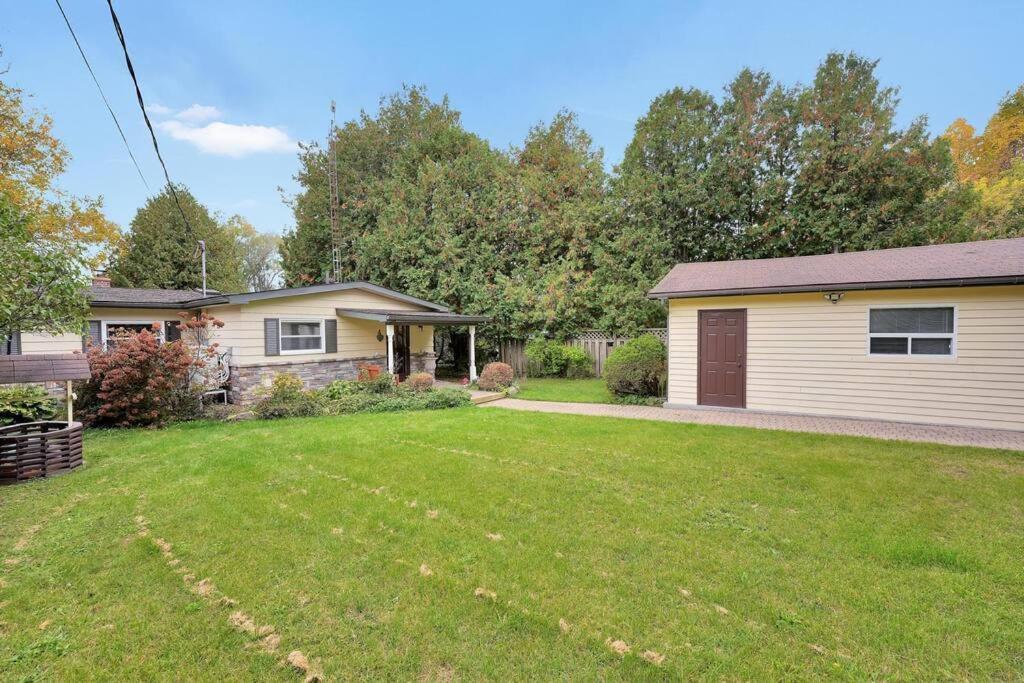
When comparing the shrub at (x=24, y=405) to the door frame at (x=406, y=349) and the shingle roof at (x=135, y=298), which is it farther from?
the door frame at (x=406, y=349)

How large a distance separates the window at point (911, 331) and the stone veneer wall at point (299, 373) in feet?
39.5

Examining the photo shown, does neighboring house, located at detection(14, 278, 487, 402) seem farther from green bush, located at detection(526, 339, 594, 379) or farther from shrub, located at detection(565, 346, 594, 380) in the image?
shrub, located at detection(565, 346, 594, 380)

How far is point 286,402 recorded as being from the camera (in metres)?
9.47

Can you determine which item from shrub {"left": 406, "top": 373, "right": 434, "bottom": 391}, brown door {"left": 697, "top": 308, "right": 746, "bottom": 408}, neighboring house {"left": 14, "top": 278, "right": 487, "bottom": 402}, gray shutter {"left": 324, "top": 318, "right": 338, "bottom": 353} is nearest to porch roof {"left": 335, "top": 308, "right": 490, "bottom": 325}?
neighboring house {"left": 14, "top": 278, "right": 487, "bottom": 402}

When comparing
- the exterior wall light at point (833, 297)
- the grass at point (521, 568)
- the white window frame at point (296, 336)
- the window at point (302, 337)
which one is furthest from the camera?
the window at point (302, 337)

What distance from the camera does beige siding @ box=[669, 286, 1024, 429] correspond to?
24.5 feet

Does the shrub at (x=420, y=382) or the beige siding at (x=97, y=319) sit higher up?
the beige siding at (x=97, y=319)

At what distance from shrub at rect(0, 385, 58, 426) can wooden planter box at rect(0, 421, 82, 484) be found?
231cm

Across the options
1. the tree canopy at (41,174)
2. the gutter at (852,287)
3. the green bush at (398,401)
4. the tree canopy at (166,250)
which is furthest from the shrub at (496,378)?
the tree canopy at (166,250)

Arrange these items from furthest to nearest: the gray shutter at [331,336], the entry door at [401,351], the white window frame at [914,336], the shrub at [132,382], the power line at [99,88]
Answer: the entry door at [401,351] < the gray shutter at [331,336] < the shrub at [132,382] < the white window frame at [914,336] < the power line at [99,88]

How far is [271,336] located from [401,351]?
4.34m

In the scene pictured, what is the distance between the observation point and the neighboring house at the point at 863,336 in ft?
24.6

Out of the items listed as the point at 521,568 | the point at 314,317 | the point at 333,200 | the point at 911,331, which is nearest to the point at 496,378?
the point at 314,317

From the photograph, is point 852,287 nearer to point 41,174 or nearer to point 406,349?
point 406,349
